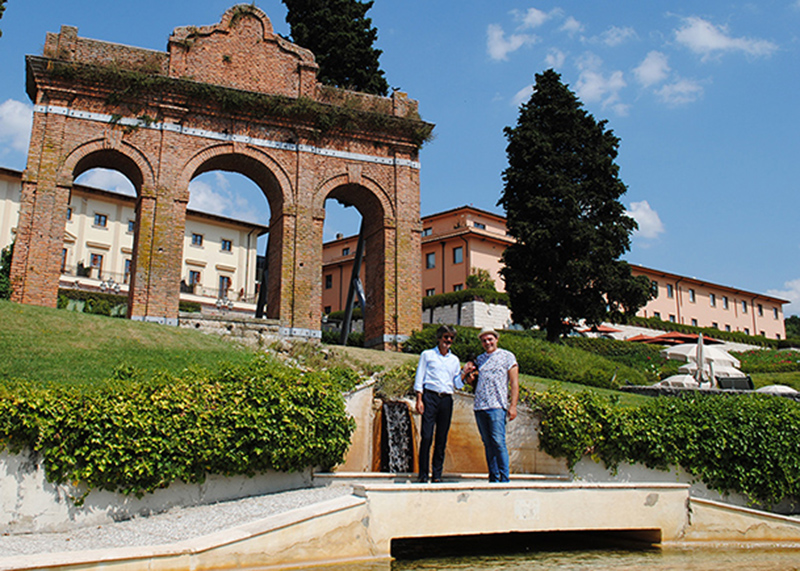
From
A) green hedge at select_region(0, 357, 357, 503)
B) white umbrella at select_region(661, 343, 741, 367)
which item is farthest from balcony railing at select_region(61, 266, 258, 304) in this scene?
green hedge at select_region(0, 357, 357, 503)

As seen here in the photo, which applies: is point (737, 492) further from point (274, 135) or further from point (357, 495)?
point (274, 135)

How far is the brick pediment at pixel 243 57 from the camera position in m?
20.6

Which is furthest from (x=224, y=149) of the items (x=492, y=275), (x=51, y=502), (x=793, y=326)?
(x=793, y=326)

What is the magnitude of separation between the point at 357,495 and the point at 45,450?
342 cm

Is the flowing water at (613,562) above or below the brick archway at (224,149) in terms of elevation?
below

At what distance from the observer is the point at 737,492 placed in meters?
10.5

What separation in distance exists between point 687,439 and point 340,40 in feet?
83.9

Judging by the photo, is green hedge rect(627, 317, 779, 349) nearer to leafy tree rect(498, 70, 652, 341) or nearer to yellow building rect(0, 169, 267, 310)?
leafy tree rect(498, 70, 652, 341)

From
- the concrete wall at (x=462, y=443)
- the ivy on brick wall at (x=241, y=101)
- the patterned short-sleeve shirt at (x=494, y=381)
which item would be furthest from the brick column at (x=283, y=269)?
the patterned short-sleeve shirt at (x=494, y=381)

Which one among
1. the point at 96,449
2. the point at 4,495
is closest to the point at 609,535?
the point at 96,449

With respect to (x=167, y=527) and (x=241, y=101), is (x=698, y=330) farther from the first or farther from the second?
(x=167, y=527)

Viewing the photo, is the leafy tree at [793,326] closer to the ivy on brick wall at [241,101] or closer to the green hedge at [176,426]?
the ivy on brick wall at [241,101]

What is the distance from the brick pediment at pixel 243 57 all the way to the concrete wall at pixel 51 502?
15371 mm

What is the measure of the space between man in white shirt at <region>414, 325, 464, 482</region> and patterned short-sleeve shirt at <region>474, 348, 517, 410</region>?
1.11 feet
